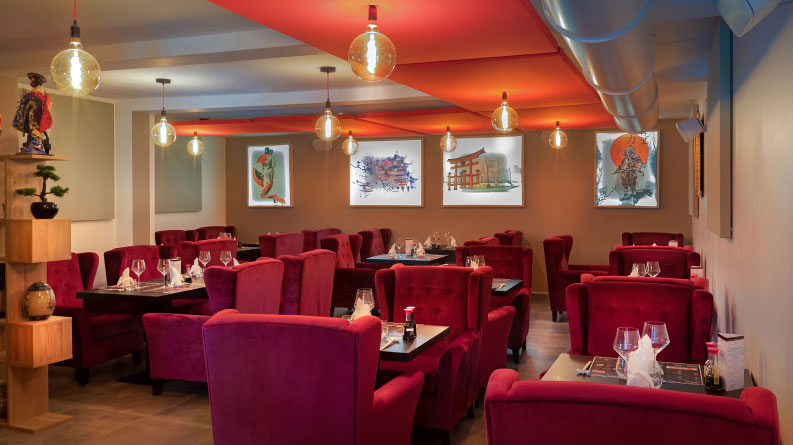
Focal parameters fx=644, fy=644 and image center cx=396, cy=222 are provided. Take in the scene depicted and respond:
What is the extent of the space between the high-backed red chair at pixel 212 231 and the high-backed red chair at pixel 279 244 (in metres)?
2.47

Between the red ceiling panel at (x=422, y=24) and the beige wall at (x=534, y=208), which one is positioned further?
the beige wall at (x=534, y=208)

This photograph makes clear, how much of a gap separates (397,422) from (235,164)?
34.9ft

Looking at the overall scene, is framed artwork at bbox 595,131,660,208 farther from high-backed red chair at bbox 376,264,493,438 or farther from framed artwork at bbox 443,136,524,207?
high-backed red chair at bbox 376,264,493,438

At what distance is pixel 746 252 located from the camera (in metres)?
3.45

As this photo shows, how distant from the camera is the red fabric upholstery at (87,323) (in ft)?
17.4

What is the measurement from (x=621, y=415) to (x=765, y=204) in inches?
69.5

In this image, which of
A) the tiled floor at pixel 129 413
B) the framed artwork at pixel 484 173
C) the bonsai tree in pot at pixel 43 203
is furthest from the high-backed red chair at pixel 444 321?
the framed artwork at pixel 484 173

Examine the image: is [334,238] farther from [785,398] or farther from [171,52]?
[785,398]

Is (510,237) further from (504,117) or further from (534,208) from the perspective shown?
(504,117)

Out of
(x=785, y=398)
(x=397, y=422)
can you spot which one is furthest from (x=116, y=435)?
(x=785, y=398)

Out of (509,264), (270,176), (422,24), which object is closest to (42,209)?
(422,24)

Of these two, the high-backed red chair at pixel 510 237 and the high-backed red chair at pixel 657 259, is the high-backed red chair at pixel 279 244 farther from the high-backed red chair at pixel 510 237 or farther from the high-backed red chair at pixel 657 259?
the high-backed red chair at pixel 657 259

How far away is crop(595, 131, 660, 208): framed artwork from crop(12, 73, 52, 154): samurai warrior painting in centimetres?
825

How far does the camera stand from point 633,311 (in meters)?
3.84
